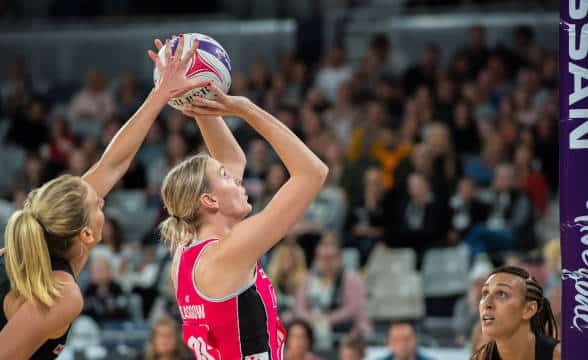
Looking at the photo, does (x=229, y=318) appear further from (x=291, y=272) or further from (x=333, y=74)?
(x=333, y=74)

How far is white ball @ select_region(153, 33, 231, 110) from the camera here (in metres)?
4.61

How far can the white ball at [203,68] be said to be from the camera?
4.61 meters

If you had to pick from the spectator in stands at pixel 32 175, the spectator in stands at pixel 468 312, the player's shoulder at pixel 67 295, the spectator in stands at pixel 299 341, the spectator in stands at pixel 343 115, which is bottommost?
the spectator in stands at pixel 468 312

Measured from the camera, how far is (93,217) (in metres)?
4.20

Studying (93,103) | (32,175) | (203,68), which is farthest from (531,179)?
(203,68)

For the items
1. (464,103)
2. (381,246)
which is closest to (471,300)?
(381,246)

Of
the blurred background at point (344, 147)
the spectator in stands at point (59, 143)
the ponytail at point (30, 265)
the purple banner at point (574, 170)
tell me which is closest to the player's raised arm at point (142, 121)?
the ponytail at point (30, 265)

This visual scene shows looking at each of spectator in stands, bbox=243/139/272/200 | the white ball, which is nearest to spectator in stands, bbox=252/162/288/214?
spectator in stands, bbox=243/139/272/200

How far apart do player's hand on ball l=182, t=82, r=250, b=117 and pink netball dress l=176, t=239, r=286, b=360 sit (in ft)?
1.85

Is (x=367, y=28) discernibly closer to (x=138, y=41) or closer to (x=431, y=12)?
(x=431, y=12)

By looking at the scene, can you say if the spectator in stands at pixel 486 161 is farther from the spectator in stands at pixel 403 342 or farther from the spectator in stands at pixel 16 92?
the spectator in stands at pixel 16 92

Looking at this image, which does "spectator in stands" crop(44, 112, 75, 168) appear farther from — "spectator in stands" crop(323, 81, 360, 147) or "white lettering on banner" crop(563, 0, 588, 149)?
"white lettering on banner" crop(563, 0, 588, 149)

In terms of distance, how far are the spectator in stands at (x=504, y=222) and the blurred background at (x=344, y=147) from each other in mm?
20

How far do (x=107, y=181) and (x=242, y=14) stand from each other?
12.9 m
